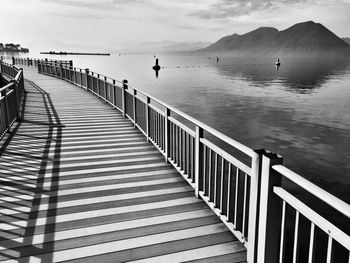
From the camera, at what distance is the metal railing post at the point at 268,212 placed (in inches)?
132

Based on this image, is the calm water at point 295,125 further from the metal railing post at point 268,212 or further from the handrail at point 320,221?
the handrail at point 320,221

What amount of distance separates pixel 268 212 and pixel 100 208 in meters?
3.05

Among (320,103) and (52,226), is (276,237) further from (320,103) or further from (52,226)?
(320,103)

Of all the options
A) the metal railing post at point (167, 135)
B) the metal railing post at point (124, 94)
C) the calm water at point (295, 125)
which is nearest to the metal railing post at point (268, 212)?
the metal railing post at point (167, 135)

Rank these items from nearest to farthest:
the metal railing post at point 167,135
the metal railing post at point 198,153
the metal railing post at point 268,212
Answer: the metal railing post at point 268,212 < the metal railing post at point 198,153 < the metal railing post at point 167,135

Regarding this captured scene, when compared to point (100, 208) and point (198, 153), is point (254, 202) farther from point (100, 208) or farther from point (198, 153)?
point (100, 208)

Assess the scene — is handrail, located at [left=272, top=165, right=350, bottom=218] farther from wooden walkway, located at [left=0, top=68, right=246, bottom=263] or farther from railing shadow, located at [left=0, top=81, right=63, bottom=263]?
railing shadow, located at [left=0, top=81, right=63, bottom=263]

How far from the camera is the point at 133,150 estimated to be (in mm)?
8695

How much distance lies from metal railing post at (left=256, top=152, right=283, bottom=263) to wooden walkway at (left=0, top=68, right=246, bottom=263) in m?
0.59

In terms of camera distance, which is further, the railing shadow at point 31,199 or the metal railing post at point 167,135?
the metal railing post at point 167,135

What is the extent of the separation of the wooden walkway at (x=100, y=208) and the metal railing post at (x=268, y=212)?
23.2 inches

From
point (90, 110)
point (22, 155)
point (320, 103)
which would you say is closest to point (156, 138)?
point (22, 155)

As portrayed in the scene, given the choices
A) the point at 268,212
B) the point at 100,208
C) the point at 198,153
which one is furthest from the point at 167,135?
the point at 268,212

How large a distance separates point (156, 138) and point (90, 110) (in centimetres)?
742
